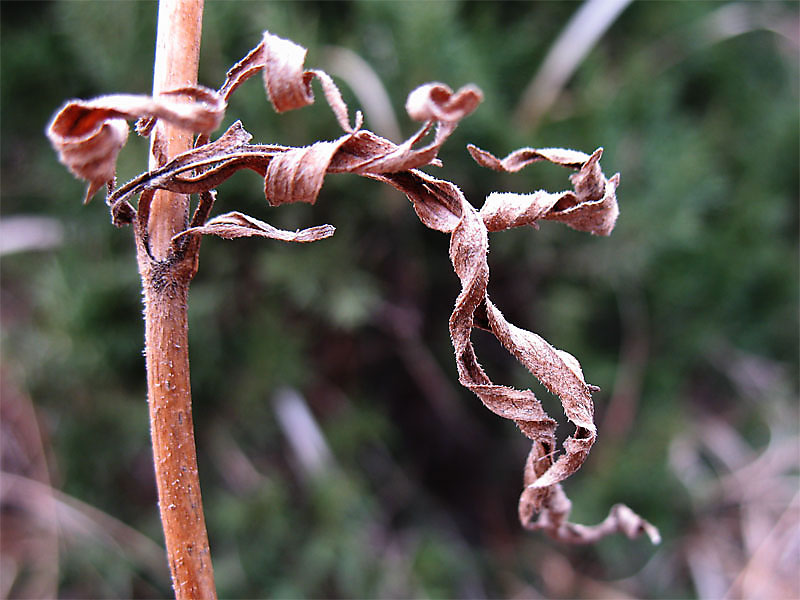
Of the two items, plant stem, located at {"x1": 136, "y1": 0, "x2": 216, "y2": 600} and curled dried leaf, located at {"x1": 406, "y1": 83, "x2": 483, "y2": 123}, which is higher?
curled dried leaf, located at {"x1": 406, "y1": 83, "x2": 483, "y2": 123}

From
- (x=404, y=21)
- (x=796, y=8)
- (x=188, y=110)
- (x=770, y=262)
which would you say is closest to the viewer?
(x=188, y=110)

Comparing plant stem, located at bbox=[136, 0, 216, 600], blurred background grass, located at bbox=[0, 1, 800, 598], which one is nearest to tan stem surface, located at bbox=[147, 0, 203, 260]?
plant stem, located at bbox=[136, 0, 216, 600]

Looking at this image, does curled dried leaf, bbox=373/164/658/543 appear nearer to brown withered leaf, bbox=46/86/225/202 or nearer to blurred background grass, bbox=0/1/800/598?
brown withered leaf, bbox=46/86/225/202

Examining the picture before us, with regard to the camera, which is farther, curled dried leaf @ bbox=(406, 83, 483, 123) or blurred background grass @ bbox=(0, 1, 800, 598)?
blurred background grass @ bbox=(0, 1, 800, 598)

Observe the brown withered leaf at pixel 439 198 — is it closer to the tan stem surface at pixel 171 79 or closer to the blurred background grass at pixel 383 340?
the tan stem surface at pixel 171 79

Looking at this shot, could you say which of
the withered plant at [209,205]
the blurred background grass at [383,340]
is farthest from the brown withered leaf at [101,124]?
the blurred background grass at [383,340]

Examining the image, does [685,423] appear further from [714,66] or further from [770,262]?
[714,66]

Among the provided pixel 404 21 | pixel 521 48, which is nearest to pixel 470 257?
pixel 404 21

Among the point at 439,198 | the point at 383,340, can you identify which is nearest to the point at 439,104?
the point at 439,198
